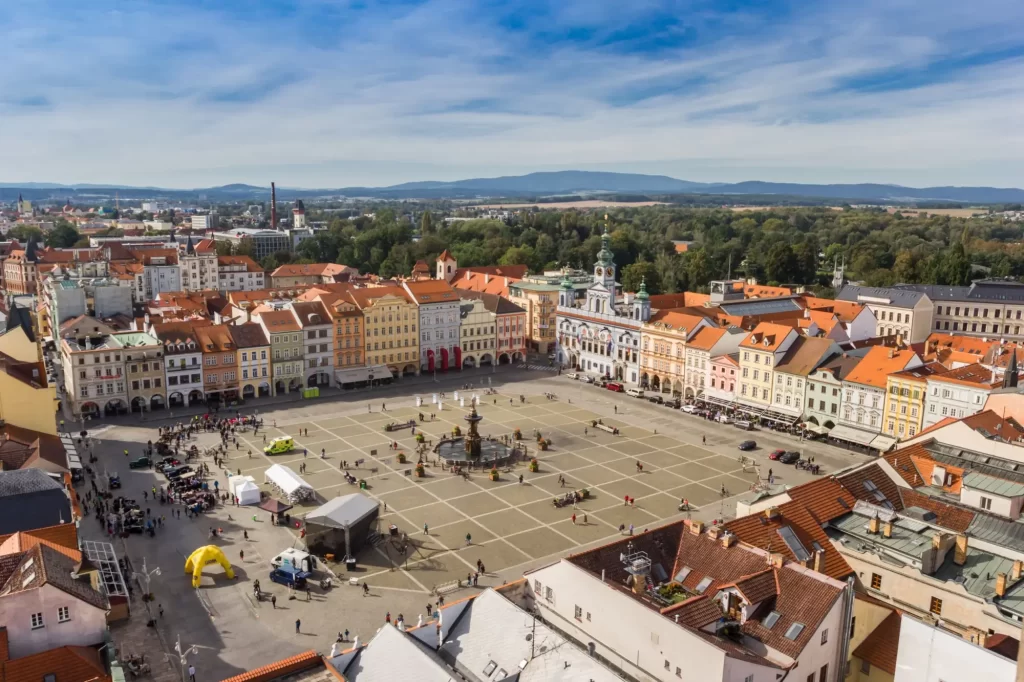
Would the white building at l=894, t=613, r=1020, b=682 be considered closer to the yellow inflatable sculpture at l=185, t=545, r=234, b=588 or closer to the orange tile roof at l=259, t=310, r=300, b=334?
the yellow inflatable sculpture at l=185, t=545, r=234, b=588

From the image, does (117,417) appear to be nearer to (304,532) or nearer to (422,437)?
(422,437)

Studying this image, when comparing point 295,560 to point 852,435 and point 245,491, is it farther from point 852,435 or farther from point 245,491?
point 852,435

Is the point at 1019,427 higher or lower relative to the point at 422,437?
higher

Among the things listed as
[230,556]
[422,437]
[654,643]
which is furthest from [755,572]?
[422,437]

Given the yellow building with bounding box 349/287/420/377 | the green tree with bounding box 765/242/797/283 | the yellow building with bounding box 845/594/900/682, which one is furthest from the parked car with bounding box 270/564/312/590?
the green tree with bounding box 765/242/797/283

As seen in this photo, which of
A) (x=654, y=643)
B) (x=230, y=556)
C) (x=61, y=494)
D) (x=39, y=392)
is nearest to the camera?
(x=654, y=643)

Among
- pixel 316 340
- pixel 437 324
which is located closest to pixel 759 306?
pixel 437 324

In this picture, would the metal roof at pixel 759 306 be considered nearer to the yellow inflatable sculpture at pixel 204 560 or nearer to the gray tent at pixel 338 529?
the gray tent at pixel 338 529
